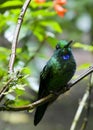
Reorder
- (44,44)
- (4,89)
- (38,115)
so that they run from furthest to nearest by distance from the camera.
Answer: (44,44) < (38,115) < (4,89)

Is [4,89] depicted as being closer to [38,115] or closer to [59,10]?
[38,115]

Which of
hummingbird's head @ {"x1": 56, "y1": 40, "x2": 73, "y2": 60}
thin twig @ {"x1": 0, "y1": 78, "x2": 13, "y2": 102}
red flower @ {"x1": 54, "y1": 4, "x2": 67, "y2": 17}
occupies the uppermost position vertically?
thin twig @ {"x1": 0, "y1": 78, "x2": 13, "y2": 102}

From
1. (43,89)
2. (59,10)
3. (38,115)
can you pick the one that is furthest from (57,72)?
(59,10)

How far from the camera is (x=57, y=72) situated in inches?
79.6

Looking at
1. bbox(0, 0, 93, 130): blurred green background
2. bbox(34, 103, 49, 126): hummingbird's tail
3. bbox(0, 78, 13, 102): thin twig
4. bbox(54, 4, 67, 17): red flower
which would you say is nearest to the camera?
bbox(0, 78, 13, 102): thin twig

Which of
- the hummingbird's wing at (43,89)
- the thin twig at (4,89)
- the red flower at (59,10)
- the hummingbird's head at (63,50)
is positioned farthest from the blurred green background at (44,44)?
the thin twig at (4,89)

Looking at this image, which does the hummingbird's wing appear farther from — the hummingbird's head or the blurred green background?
the blurred green background

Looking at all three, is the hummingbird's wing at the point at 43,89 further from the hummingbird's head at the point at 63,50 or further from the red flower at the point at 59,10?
the red flower at the point at 59,10

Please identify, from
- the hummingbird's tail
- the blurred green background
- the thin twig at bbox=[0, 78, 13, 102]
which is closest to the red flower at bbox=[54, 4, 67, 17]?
the blurred green background

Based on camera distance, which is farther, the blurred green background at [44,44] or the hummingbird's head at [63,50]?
the blurred green background at [44,44]

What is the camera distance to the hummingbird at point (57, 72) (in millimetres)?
1929

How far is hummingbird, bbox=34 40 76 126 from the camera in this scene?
6.33ft

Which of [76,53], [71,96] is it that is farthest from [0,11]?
[76,53]

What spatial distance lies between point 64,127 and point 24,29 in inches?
117
